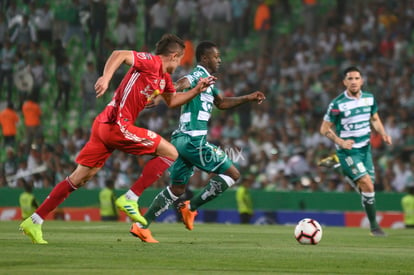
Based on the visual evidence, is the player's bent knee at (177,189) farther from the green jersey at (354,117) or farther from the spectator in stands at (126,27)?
the spectator in stands at (126,27)

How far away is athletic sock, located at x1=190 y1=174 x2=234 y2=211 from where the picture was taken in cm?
1346

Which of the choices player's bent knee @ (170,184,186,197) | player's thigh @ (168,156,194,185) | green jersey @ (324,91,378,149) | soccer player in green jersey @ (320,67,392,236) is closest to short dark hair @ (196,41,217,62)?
player's thigh @ (168,156,194,185)

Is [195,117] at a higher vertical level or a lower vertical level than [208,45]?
lower

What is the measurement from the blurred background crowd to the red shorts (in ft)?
41.4

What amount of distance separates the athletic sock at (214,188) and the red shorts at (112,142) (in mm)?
2573

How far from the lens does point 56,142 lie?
89.6 feet

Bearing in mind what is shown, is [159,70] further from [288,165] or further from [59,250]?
[288,165]

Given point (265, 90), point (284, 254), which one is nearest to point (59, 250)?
point (284, 254)

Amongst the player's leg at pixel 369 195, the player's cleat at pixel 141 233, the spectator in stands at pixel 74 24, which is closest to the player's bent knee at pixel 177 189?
the player's cleat at pixel 141 233

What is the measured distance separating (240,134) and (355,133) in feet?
34.6

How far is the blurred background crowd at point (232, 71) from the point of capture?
965 inches

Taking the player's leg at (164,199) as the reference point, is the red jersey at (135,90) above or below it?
above

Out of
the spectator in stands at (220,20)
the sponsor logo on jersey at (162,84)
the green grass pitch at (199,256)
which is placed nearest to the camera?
the green grass pitch at (199,256)

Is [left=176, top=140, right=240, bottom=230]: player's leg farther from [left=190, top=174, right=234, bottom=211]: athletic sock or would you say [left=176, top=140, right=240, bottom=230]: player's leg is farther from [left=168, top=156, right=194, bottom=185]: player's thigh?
[left=168, top=156, right=194, bottom=185]: player's thigh
